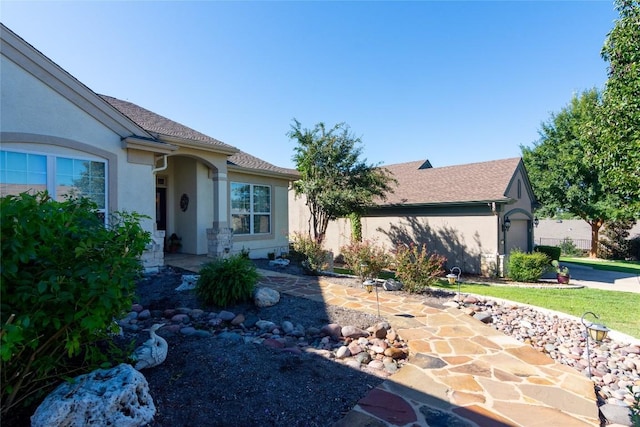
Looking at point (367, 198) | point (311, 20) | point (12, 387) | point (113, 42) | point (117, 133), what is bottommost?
point (12, 387)

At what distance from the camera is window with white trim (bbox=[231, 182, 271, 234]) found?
11469 millimetres

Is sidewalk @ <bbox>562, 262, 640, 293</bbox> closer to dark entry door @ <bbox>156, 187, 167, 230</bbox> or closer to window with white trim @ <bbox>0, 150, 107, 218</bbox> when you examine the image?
dark entry door @ <bbox>156, 187, 167, 230</bbox>

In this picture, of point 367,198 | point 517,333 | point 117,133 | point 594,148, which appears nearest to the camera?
point 517,333

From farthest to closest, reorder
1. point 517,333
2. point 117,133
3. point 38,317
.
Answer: point 117,133
point 517,333
point 38,317

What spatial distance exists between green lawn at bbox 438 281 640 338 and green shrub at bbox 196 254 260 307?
22.6 feet

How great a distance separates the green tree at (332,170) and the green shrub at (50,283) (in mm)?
9939

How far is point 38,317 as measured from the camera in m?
2.04

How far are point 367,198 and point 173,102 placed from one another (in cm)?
845

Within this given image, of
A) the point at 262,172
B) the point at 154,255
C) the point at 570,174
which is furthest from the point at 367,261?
the point at 570,174

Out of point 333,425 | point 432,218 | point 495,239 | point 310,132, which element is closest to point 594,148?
point 495,239

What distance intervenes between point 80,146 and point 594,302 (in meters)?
14.2

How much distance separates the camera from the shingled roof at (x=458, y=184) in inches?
528

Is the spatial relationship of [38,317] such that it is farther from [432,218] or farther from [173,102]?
[432,218]

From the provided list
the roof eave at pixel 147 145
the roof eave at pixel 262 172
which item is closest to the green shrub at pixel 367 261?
the roof eave at pixel 262 172
